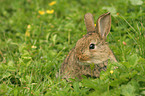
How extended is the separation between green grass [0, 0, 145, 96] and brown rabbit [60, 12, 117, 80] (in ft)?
0.82

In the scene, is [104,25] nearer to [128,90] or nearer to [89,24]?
[89,24]

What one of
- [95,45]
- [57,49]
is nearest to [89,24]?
[95,45]

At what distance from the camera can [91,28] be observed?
375 centimetres

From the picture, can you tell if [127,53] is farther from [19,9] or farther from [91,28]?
[19,9]

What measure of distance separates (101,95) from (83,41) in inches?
38.9

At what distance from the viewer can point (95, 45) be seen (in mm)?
3490

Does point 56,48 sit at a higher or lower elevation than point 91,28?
lower

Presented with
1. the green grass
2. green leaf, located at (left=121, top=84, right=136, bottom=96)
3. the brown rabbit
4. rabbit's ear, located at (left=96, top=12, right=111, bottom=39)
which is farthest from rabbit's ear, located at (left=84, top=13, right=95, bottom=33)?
green leaf, located at (left=121, top=84, right=136, bottom=96)

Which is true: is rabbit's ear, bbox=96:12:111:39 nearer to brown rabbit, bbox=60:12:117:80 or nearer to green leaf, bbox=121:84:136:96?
brown rabbit, bbox=60:12:117:80

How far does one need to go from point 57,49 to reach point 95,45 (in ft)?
5.14

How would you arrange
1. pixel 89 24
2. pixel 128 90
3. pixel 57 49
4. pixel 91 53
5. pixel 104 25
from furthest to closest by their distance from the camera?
pixel 57 49, pixel 89 24, pixel 104 25, pixel 91 53, pixel 128 90

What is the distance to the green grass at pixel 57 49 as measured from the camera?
113 inches

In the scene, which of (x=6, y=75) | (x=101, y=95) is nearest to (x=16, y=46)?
(x=6, y=75)

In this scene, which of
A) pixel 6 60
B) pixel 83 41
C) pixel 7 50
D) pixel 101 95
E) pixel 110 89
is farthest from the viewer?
pixel 7 50
